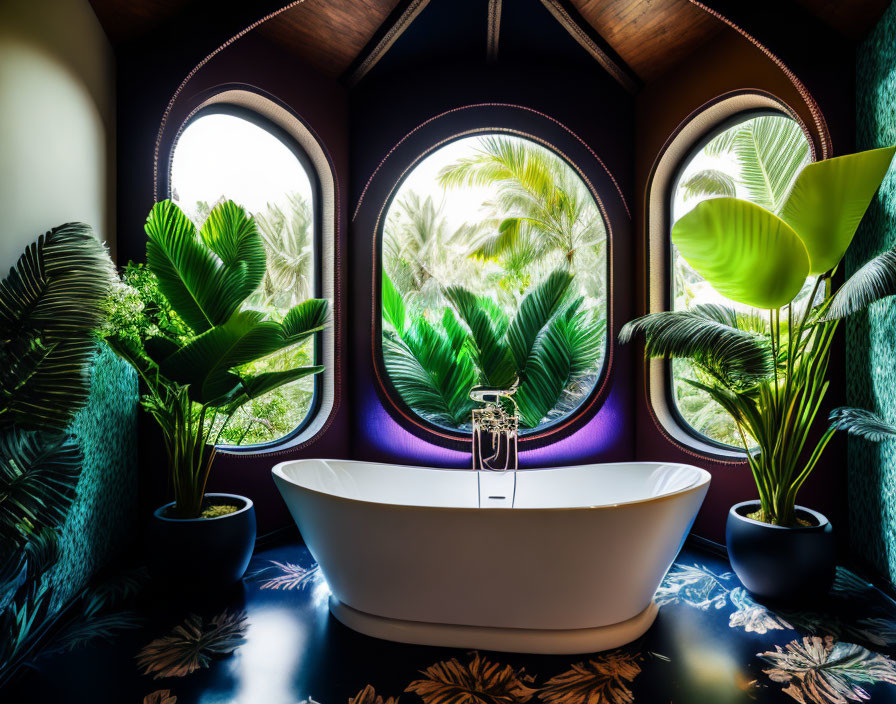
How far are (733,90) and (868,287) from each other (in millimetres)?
1444

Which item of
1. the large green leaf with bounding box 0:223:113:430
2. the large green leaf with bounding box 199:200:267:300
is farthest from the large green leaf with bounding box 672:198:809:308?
the large green leaf with bounding box 0:223:113:430

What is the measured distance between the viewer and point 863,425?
1797 millimetres

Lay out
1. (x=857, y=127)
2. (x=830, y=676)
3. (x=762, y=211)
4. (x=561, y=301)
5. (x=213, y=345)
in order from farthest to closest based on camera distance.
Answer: (x=561, y=301), (x=857, y=127), (x=213, y=345), (x=762, y=211), (x=830, y=676)

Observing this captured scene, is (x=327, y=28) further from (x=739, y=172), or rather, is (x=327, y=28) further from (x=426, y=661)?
(x=426, y=661)

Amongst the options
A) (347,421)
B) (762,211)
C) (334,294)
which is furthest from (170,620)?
(762,211)

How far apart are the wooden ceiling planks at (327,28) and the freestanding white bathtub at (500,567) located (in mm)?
2373

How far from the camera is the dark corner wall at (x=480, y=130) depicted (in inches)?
122

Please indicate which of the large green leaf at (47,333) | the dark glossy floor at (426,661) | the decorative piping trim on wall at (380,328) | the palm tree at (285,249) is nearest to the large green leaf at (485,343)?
the decorative piping trim on wall at (380,328)

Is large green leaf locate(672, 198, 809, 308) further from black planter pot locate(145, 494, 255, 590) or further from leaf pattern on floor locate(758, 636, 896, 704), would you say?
black planter pot locate(145, 494, 255, 590)

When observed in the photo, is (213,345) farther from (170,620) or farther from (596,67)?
(596,67)

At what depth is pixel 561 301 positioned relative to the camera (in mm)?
3012

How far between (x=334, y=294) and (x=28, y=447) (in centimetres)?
195

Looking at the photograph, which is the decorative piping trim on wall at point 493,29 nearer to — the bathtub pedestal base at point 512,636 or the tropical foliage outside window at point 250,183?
the tropical foliage outside window at point 250,183

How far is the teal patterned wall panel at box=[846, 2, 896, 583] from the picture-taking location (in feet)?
6.63
